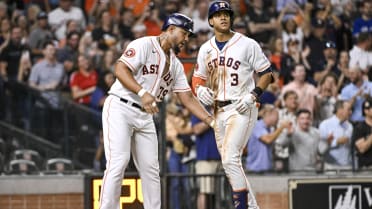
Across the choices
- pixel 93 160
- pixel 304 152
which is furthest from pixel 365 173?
pixel 93 160

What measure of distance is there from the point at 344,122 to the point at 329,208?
1875mm

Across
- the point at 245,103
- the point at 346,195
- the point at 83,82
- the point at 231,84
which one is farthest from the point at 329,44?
the point at 245,103

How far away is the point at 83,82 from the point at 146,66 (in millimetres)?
5660

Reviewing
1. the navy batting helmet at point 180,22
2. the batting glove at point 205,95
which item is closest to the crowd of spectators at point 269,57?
the batting glove at point 205,95

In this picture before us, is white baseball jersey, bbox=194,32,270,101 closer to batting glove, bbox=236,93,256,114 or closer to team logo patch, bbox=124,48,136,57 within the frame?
batting glove, bbox=236,93,256,114

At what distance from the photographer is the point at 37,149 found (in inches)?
510

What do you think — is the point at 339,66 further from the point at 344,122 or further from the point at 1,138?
the point at 1,138

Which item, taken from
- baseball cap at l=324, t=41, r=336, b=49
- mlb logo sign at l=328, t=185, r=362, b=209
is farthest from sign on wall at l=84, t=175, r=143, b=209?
baseball cap at l=324, t=41, r=336, b=49

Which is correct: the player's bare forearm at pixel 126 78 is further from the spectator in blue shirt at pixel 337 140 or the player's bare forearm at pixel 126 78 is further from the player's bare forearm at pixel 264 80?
the spectator in blue shirt at pixel 337 140

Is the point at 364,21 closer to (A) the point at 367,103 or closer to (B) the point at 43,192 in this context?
(A) the point at 367,103

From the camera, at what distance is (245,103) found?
391 inches

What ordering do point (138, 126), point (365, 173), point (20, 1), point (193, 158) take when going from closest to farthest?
point (138, 126) < point (365, 173) < point (193, 158) < point (20, 1)

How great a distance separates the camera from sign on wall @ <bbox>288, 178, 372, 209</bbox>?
11602 mm

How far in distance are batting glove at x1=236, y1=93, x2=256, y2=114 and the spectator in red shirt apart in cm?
497
